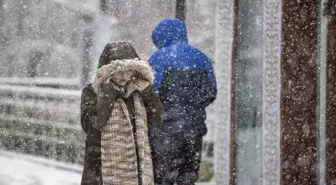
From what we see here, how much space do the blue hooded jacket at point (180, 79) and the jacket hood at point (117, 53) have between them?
705 mm

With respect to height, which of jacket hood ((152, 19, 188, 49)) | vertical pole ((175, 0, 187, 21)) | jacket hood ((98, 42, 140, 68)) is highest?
vertical pole ((175, 0, 187, 21))

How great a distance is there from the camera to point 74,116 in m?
6.79

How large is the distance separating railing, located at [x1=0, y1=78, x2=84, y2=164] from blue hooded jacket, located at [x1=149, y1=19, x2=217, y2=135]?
7.97ft

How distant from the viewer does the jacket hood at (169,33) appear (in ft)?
14.5

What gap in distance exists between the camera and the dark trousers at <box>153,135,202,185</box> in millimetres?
4375

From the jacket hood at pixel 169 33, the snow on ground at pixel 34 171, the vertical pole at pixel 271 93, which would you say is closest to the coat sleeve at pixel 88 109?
the jacket hood at pixel 169 33

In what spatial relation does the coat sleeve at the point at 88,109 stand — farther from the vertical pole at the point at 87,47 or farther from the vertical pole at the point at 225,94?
the vertical pole at the point at 87,47

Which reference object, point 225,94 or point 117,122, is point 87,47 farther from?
point 117,122

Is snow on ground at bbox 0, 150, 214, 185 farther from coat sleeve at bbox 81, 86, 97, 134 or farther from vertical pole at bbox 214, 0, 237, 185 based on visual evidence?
coat sleeve at bbox 81, 86, 97, 134

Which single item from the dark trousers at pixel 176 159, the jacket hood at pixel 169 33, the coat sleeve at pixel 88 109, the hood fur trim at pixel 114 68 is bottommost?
the dark trousers at pixel 176 159

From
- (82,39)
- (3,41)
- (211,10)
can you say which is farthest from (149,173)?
(3,41)

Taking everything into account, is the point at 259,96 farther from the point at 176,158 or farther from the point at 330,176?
the point at 330,176

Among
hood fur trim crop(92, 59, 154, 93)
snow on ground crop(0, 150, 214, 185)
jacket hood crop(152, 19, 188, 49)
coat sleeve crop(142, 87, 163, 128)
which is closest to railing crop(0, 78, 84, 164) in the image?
snow on ground crop(0, 150, 214, 185)

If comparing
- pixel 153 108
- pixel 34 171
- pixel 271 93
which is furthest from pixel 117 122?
pixel 34 171
